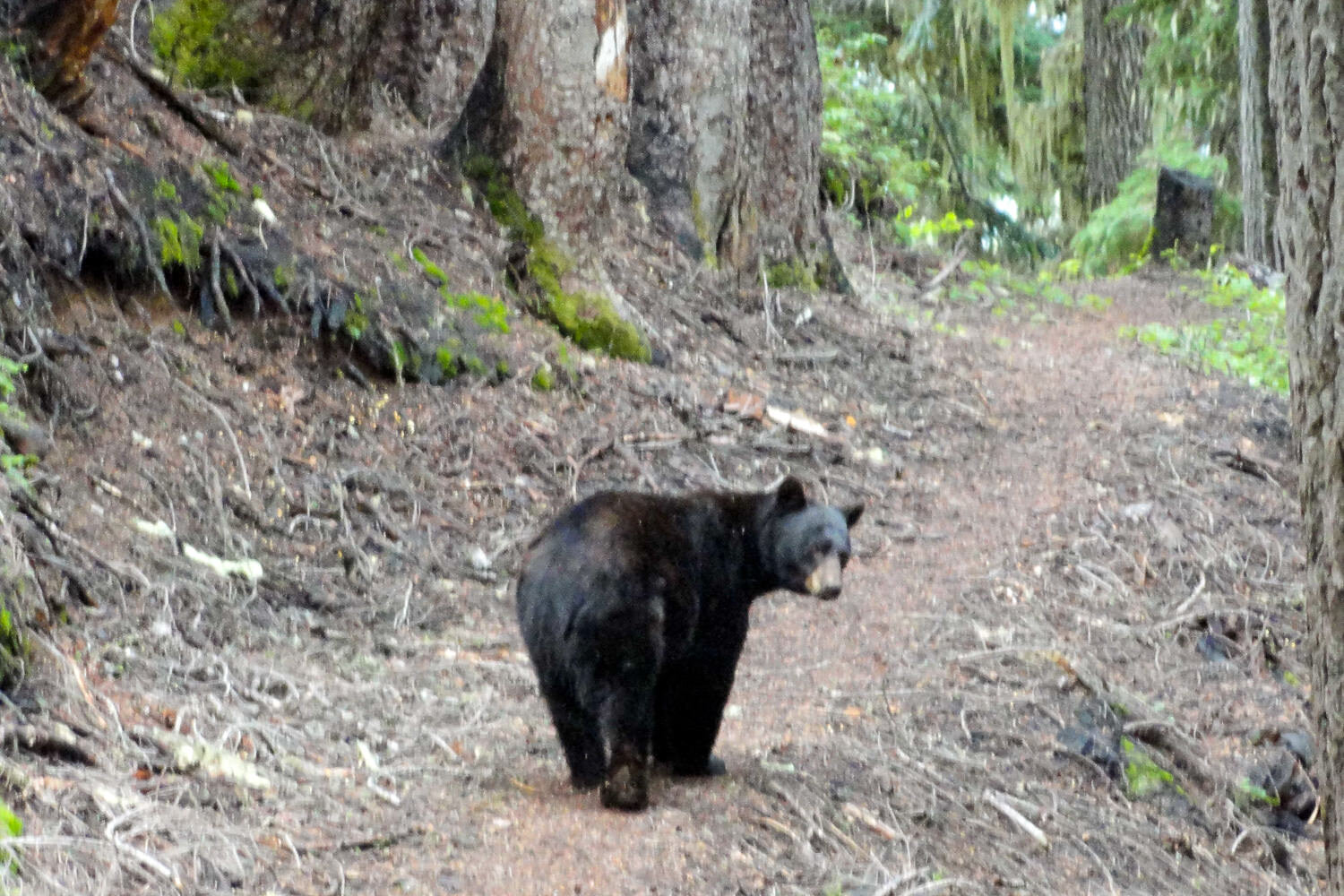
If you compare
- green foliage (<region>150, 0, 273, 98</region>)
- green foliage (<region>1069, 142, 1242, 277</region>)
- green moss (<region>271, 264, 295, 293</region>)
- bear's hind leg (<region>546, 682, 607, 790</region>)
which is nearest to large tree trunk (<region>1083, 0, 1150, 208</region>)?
green foliage (<region>1069, 142, 1242, 277</region>)

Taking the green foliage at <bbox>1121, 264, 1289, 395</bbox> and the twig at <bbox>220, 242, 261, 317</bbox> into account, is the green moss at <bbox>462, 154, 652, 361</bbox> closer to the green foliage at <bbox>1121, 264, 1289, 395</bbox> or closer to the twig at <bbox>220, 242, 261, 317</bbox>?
the twig at <bbox>220, 242, 261, 317</bbox>

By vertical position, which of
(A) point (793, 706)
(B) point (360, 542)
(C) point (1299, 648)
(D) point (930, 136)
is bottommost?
(C) point (1299, 648)

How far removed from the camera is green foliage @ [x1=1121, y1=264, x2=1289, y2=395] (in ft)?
41.2

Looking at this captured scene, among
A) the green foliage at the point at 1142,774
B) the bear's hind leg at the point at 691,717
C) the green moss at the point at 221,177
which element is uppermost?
the green moss at the point at 221,177

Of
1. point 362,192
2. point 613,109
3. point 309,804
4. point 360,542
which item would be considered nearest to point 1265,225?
point 613,109

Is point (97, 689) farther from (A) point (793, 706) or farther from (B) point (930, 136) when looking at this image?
(B) point (930, 136)

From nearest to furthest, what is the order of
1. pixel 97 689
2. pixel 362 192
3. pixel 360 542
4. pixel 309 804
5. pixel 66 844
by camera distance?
1. pixel 66 844
2. pixel 309 804
3. pixel 97 689
4. pixel 360 542
5. pixel 362 192

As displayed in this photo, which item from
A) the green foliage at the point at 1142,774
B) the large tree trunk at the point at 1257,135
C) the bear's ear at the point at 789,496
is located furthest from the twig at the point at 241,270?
the large tree trunk at the point at 1257,135

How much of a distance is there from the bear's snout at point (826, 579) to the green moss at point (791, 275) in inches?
257

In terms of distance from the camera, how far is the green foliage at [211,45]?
9688mm

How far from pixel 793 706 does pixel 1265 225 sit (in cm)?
1256

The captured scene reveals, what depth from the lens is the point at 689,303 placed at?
10.9 m

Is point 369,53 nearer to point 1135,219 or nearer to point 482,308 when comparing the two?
point 482,308

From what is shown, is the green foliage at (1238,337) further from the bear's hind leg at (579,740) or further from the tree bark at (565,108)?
the bear's hind leg at (579,740)
